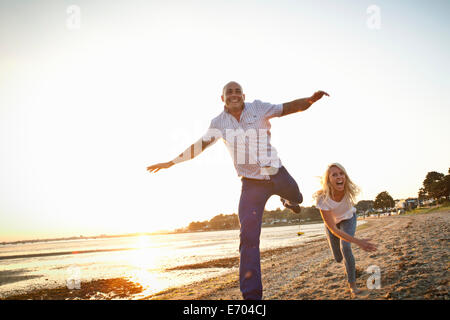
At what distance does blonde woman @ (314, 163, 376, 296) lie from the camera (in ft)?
15.6

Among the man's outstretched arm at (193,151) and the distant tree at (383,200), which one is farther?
the distant tree at (383,200)

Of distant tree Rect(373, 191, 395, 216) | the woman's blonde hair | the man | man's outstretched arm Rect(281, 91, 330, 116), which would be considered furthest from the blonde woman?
distant tree Rect(373, 191, 395, 216)

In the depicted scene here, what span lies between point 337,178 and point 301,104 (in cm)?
175

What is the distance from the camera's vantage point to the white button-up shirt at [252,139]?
12.4ft

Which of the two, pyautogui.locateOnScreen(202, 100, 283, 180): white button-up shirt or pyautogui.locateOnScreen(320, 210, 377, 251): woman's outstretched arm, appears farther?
pyautogui.locateOnScreen(320, 210, 377, 251): woman's outstretched arm

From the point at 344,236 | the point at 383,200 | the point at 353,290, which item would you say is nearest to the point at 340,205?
the point at 344,236

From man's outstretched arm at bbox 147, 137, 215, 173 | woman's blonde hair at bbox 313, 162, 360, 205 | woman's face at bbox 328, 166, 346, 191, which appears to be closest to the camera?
man's outstretched arm at bbox 147, 137, 215, 173

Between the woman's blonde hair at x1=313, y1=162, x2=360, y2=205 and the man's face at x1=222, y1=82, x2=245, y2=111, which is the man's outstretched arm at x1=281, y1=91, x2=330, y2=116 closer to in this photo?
the man's face at x1=222, y1=82, x2=245, y2=111

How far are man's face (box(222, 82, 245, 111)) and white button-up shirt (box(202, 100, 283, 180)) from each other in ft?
0.33

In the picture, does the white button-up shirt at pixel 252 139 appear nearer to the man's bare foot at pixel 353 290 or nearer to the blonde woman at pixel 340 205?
the blonde woman at pixel 340 205

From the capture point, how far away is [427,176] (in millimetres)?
90062

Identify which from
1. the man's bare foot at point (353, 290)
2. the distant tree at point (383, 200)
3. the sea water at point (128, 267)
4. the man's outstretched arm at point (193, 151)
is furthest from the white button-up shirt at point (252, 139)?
the distant tree at point (383, 200)

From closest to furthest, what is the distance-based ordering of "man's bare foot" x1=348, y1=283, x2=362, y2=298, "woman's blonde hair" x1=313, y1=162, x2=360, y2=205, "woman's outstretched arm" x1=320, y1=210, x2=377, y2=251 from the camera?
"woman's outstretched arm" x1=320, y1=210, x2=377, y2=251
"man's bare foot" x1=348, y1=283, x2=362, y2=298
"woman's blonde hair" x1=313, y1=162, x2=360, y2=205
